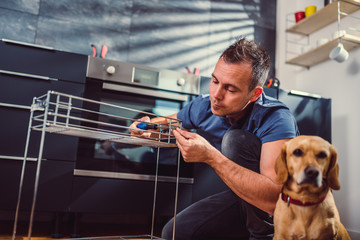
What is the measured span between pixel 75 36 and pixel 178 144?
178cm

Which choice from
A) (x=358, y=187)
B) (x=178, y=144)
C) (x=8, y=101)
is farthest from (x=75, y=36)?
(x=358, y=187)

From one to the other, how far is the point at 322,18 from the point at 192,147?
2314mm

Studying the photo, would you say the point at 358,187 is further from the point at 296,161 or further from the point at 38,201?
the point at 38,201

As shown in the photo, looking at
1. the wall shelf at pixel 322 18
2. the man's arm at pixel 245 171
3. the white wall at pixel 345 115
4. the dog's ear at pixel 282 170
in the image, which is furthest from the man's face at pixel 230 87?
the wall shelf at pixel 322 18

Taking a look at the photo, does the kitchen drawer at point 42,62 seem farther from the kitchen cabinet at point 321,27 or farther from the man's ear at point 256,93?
the kitchen cabinet at point 321,27

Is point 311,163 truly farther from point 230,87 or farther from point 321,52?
point 321,52

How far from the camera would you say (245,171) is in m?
1.11

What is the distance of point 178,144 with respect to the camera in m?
1.02

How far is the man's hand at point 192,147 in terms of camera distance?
1000 mm


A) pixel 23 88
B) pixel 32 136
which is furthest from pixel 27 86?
pixel 32 136

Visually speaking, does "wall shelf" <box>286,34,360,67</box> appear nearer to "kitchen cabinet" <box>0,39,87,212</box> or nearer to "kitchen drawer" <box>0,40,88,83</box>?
"kitchen drawer" <box>0,40,88,83</box>

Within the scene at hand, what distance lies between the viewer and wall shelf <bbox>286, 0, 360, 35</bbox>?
2.52 m

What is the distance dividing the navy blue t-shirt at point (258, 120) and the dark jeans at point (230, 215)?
63 millimetres

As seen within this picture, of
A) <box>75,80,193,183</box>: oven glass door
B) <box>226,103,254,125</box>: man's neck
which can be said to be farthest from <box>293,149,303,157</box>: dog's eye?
<box>75,80,193,183</box>: oven glass door
